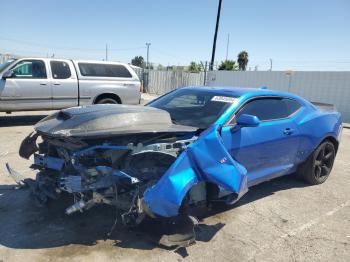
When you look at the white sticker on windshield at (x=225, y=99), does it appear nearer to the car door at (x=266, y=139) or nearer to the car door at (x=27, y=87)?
the car door at (x=266, y=139)

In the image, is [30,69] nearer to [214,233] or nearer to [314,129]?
[314,129]

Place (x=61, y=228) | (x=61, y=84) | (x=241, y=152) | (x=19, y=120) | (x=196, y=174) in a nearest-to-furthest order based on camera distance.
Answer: (x=196, y=174) < (x=61, y=228) < (x=241, y=152) < (x=61, y=84) < (x=19, y=120)

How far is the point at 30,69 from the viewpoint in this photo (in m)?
9.99

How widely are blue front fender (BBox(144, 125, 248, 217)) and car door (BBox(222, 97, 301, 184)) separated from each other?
0.49 m

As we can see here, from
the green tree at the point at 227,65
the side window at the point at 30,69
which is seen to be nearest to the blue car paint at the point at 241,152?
the side window at the point at 30,69

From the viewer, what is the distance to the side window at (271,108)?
15.4 feet

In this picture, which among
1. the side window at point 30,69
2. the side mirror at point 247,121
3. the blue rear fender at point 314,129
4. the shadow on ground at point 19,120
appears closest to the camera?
the side mirror at point 247,121

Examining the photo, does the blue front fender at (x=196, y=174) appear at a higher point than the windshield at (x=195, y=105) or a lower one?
lower

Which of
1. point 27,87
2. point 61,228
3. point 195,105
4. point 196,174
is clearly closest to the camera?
point 196,174

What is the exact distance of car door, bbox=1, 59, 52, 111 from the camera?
31.7 ft

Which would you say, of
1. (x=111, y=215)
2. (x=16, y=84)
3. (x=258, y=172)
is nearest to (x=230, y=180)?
(x=258, y=172)

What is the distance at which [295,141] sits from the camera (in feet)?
16.9

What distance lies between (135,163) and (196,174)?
676 millimetres

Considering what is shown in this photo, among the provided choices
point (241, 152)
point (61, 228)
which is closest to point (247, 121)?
point (241, 152)
